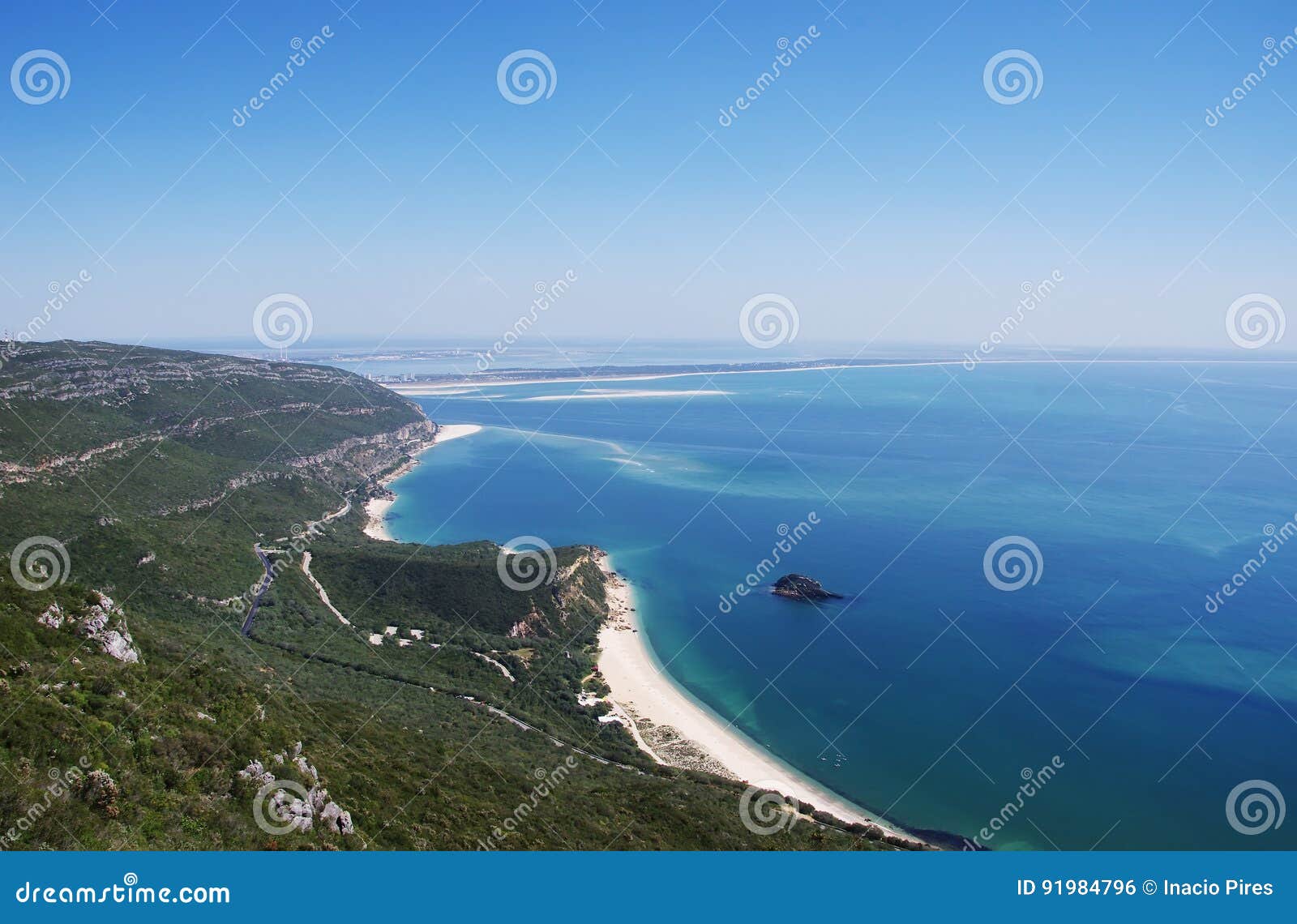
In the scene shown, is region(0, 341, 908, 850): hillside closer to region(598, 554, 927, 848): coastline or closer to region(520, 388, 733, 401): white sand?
region(598, 554, 927, 848): coastline

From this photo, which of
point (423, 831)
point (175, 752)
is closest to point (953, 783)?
point (423, 831)

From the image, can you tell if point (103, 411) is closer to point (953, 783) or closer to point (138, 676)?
point (138, 676)

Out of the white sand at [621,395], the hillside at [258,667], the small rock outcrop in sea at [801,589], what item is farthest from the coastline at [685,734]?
the white sand at [621,395]

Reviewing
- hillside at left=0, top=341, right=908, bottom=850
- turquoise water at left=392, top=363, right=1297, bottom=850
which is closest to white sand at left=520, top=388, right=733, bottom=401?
turquoise water at left=392, top=363, right=1297, bottom=850

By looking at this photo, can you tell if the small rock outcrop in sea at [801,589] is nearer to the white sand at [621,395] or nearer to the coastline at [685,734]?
the coastline at [685,734]

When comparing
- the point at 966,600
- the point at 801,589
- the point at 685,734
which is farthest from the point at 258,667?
the point at 966,600

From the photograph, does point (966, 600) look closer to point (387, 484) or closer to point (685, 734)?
point (685, 734)
